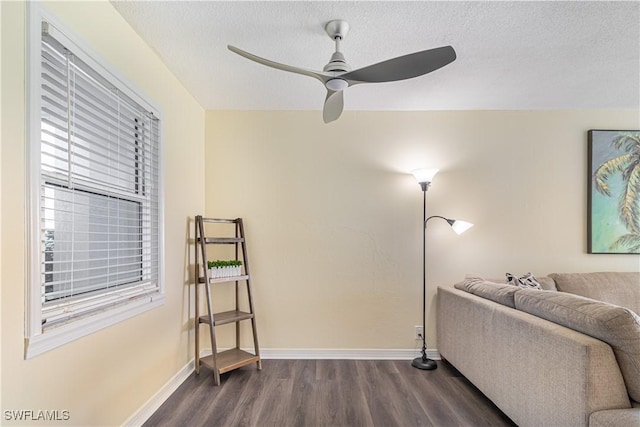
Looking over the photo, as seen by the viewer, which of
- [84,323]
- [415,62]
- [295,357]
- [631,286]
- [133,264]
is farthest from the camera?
[295,357]

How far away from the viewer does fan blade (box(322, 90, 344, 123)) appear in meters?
2.01

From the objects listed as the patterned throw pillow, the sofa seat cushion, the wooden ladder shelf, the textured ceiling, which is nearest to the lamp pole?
the sofa seat cushion

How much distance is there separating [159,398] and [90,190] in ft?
4.97

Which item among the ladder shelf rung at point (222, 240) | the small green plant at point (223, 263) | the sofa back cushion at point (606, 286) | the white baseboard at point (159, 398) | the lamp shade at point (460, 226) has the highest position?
the lamp shade at point (460, 226)

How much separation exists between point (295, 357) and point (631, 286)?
3059mm

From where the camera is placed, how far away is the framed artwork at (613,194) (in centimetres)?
303

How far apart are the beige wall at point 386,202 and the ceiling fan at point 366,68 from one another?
1.28 m

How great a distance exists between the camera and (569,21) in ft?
5.97

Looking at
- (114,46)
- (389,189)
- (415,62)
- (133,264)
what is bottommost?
(133,264)

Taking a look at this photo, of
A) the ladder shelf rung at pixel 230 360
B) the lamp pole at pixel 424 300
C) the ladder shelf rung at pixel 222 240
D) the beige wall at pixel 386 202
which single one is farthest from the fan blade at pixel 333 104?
the ladder shelf rung at pixel 230 360

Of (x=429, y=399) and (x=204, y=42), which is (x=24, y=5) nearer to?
(x=204, y=42)

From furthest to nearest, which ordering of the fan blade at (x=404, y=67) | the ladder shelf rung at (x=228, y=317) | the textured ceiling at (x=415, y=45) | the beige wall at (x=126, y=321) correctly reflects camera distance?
the ladder shelf rung at (x=228, y=317)
the textured ceiling at (x=415, y=45)
the fan blade at (x=404, y=67)
the beige wall at (x=126, y=321)

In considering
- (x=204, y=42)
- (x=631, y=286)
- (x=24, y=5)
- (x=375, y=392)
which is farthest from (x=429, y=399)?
(x=24, y=5)

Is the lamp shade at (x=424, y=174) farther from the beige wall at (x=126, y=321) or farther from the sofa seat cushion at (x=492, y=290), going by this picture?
the beige wall at (x=126, y=321)
